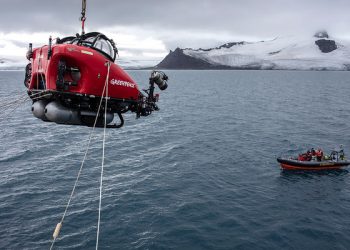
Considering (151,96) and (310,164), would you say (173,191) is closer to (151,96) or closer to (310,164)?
(151,96)

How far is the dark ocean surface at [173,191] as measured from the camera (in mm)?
23688

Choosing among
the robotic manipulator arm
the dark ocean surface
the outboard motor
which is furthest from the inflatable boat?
the outboard motor

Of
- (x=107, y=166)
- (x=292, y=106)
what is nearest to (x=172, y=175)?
(x=107, y=166)

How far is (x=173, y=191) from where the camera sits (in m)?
30.4

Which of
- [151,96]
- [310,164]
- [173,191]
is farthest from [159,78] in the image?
[310,164]

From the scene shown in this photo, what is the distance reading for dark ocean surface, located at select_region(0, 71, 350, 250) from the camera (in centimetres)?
2369

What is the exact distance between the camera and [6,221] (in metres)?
25.1

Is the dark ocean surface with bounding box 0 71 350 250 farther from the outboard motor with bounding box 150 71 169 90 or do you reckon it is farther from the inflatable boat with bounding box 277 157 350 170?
the outboard motor with bounding box 150 71 169 90

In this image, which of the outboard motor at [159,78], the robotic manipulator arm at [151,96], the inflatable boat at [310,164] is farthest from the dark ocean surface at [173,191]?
the outboard motor at [159,78]

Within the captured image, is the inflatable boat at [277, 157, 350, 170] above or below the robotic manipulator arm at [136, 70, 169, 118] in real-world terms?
below

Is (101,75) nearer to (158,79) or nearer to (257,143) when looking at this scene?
(158,79)

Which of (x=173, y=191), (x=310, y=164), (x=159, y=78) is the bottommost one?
(x=173, y=191)

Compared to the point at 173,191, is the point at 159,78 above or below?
above

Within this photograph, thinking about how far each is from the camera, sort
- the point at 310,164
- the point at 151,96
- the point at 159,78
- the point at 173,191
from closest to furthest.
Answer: the point at 159,78 → the point at 151,96 → the point at 173,191 → the point at 310,164
